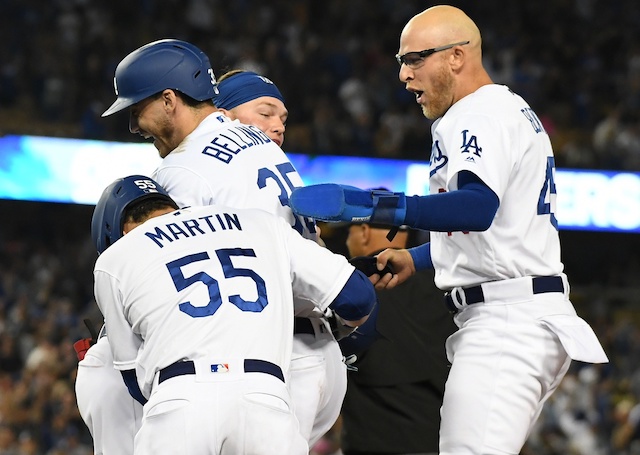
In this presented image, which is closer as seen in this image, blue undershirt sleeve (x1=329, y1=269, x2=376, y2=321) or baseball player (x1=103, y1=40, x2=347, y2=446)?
blue undershirt sleeve (x1=329, y1=269, x2=376, y2=321)

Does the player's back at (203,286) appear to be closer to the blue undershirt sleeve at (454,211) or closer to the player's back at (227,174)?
the player's back at (227,174)

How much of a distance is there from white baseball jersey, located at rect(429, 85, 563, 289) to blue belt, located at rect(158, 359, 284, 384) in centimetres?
95

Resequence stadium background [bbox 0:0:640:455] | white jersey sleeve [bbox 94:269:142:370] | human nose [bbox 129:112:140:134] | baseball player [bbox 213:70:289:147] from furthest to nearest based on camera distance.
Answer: stadium background [bbox 0:0:640:455] → baseball player [bbox 213:70:289:147] → human nose [bbox 129:112:140:134] → white jersey sleeve [bbox 94:269:142:370]

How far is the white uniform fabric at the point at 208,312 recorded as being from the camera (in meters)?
3.49

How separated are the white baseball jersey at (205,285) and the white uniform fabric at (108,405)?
495 millimetres

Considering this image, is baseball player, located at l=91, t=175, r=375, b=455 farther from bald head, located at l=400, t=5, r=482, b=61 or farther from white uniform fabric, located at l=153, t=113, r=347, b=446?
bald head, located at l=400, t=5, r=482, b=61

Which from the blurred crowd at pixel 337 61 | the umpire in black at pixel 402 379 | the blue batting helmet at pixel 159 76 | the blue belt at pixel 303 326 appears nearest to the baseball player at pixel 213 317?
the blue belt at pixel 303 326

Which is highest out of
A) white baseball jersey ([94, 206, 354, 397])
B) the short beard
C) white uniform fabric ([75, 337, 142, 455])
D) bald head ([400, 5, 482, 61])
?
bald head ([400, 5, 482, 61])

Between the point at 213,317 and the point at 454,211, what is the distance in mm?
937

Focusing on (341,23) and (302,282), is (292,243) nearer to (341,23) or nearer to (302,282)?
(302,282)

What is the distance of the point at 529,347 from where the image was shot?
4008 millimetres

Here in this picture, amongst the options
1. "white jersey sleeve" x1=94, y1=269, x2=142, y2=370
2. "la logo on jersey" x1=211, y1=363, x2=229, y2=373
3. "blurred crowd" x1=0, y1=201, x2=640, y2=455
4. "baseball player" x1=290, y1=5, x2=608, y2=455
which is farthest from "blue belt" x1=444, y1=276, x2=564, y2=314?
"blurred crowd" x1=0, y1=201, x2=640, y2=455

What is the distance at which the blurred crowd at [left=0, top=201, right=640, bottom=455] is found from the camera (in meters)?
12.4

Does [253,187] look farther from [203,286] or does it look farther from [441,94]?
[441,94]
